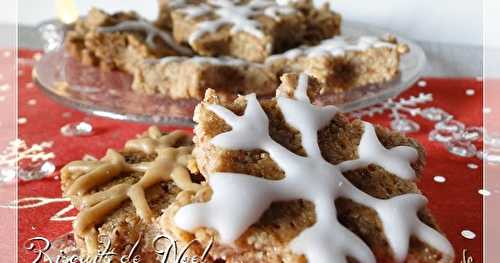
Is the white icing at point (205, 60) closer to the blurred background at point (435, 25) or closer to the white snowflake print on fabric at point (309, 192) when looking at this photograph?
the white snowflake print on fabric at point (309, 192)

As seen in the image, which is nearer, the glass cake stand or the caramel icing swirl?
the caramel icing swirl

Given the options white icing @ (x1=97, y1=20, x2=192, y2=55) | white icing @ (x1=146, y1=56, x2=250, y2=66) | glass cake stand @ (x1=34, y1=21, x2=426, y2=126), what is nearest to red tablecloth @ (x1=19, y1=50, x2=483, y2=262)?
glass cake stand @ (x1=34, y1=21, x2=426, y2=126)

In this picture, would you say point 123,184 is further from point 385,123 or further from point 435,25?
point 435,25

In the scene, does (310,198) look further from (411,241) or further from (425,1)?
(425,1)

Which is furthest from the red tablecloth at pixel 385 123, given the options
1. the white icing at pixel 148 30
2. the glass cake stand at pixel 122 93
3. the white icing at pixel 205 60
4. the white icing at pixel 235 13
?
the white icing at pixel 235 13

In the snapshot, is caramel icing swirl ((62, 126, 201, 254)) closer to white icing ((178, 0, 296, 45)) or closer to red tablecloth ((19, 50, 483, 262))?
red tablecloth ((19, 50, 483, 262))

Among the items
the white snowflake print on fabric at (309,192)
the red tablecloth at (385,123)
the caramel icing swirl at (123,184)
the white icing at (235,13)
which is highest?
the white snowflake print on fabric at (309,192)

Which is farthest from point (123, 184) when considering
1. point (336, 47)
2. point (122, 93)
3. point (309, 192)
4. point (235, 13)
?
point (235, 13)
